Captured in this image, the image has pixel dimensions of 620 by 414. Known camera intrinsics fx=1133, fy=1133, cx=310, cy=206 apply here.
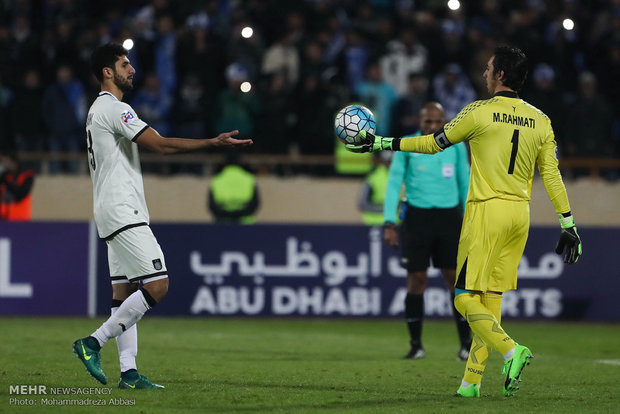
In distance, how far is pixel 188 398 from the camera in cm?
770

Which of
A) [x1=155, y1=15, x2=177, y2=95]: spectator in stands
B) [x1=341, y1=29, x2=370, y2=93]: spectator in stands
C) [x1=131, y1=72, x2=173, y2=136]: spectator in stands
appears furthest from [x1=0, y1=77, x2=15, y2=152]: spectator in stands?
[x1=341, y1=29, x2=370, y2=93]: spectator in stands

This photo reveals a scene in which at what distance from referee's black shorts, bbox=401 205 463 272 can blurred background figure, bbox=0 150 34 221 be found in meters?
7.28

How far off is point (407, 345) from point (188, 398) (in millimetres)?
5327

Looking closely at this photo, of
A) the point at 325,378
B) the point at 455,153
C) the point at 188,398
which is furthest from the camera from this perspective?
the point at 455,153

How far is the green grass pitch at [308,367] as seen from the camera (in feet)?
24.9

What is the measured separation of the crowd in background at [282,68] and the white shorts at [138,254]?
9.24m

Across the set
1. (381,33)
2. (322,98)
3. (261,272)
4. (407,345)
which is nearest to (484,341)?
(407,345)

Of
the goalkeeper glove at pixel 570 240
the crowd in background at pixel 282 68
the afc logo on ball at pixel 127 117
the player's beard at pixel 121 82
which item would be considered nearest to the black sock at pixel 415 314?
the goalkeeper glove at pixel 570 240

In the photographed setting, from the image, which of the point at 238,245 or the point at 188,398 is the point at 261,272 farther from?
the point at 188,398

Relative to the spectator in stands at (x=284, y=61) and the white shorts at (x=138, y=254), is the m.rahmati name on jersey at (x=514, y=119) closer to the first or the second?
the white shorts at (x=138, y=254)

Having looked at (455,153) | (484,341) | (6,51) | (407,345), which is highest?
(6,51)

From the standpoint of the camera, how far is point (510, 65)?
312 inches

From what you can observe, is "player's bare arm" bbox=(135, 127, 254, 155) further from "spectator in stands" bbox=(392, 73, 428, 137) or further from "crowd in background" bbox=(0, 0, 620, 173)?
"spectator in stands" bbox=(392, 73, 428, 137)

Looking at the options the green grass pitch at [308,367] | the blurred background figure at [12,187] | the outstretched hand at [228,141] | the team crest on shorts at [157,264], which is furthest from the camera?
the blurred background figure at [12,187]
